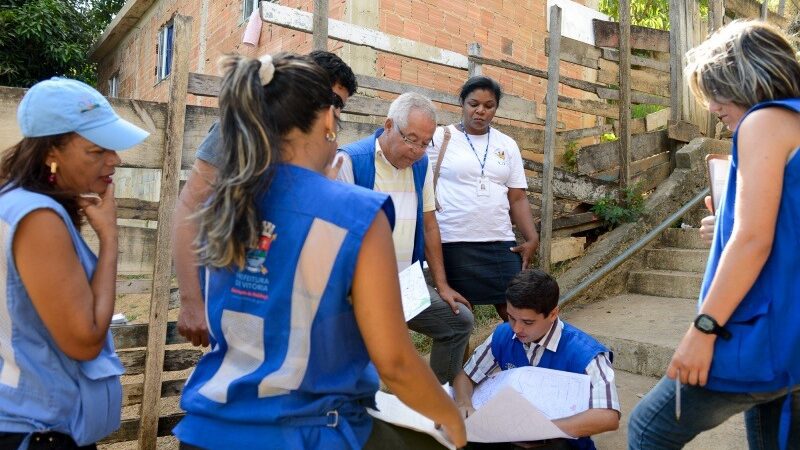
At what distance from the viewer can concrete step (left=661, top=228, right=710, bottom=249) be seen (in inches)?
226

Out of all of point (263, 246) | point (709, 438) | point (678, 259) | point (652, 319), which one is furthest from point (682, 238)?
point (263, 246)

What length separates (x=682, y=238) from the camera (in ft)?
19.2

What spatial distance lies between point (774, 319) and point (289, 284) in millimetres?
1265

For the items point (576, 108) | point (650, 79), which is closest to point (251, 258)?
point (576, 108)

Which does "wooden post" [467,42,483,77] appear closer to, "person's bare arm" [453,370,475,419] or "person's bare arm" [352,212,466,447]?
"person's bare arm" [453,370,475,419]

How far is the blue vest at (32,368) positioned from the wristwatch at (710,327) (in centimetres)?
162

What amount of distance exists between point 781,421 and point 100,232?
78.8 inches

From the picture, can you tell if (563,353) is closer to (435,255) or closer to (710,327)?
(435,255)

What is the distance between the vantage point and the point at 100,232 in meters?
1.90

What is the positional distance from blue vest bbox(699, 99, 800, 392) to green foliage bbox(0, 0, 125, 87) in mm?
12329

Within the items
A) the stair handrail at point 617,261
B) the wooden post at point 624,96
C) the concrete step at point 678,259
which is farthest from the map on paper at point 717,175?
the wooden post at point 624,96

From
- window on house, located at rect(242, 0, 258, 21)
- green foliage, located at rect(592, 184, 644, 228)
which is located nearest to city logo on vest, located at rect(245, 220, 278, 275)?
green foliage, located at rect(592, 184, 644, 228)

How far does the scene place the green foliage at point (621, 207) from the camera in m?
5.97

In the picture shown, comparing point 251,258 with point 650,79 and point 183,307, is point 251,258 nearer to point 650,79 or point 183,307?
point 183,307
